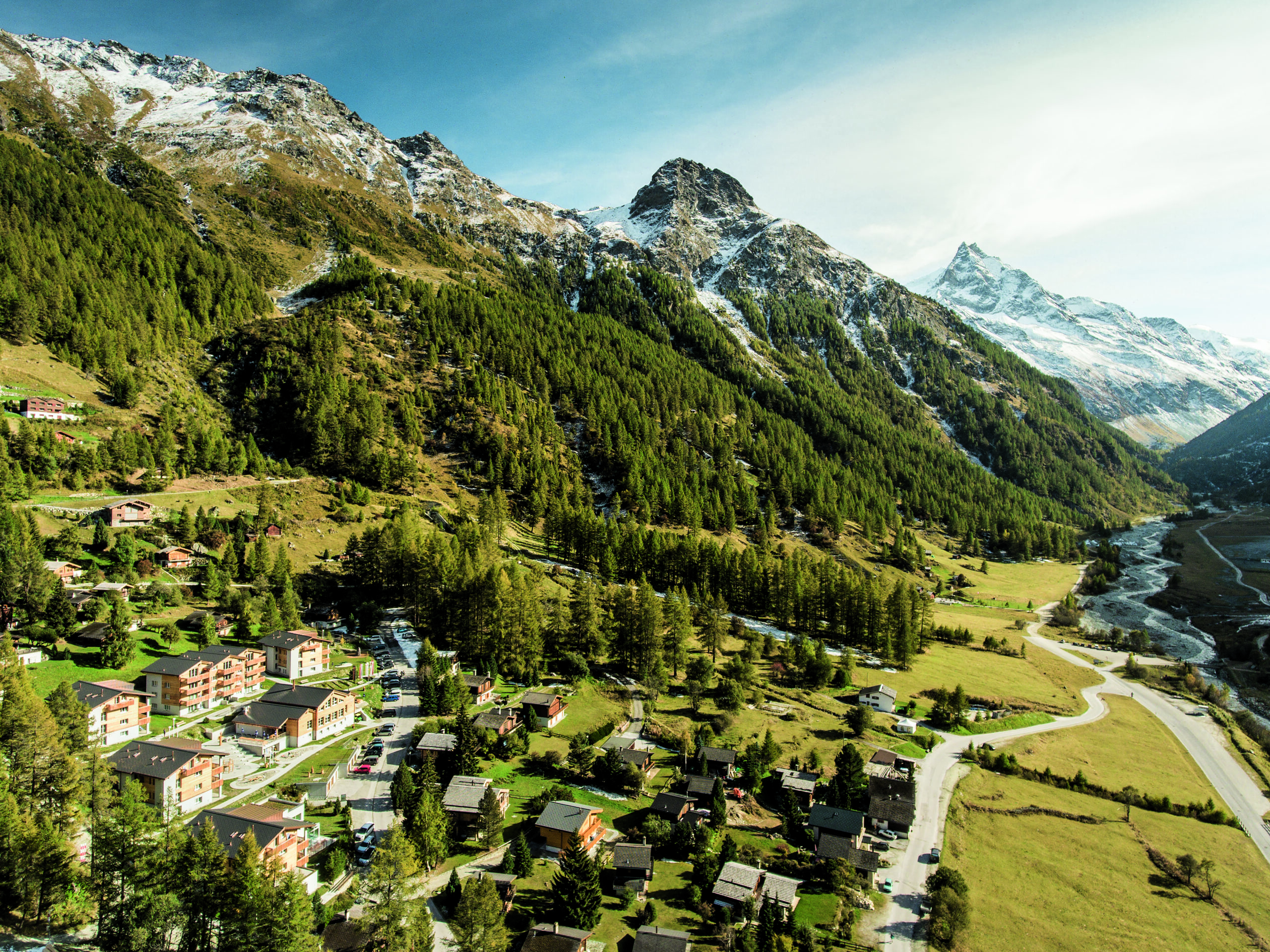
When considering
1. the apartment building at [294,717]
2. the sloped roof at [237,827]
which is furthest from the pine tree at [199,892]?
the apartment building at [294,717]

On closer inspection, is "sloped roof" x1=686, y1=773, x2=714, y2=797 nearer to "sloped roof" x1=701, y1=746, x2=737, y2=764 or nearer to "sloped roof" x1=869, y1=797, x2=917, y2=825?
"sloped roof" x1=701, y1=746, x2=737, y2=764

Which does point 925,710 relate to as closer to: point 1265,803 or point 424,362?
point 1265,803

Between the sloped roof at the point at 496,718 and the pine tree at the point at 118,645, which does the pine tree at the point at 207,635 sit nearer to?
the pine tree at the point at 118,645

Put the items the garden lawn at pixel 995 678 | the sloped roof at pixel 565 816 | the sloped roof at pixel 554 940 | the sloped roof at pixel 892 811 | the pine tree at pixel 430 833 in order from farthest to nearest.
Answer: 1. the garden lawn at pixel 995 678
2. the sloped roof at pixel 892 811
3. the sloped roof at pixel 565 816
4. the pine tree at pixel 430 833
5. the sloped roof at pixel 554 940

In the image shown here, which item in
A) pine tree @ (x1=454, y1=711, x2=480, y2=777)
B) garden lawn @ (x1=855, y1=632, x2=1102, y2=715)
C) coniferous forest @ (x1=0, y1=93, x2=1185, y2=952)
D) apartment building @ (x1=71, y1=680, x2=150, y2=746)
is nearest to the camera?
coniferous forest @ (x1=0, y1=93, x2=1185, y2=952)

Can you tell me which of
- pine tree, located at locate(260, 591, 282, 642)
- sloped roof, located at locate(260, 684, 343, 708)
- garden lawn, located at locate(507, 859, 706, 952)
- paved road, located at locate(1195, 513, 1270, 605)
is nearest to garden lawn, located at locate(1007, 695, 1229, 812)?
garden lawn, located at locate(507, 859, 706, 952)
